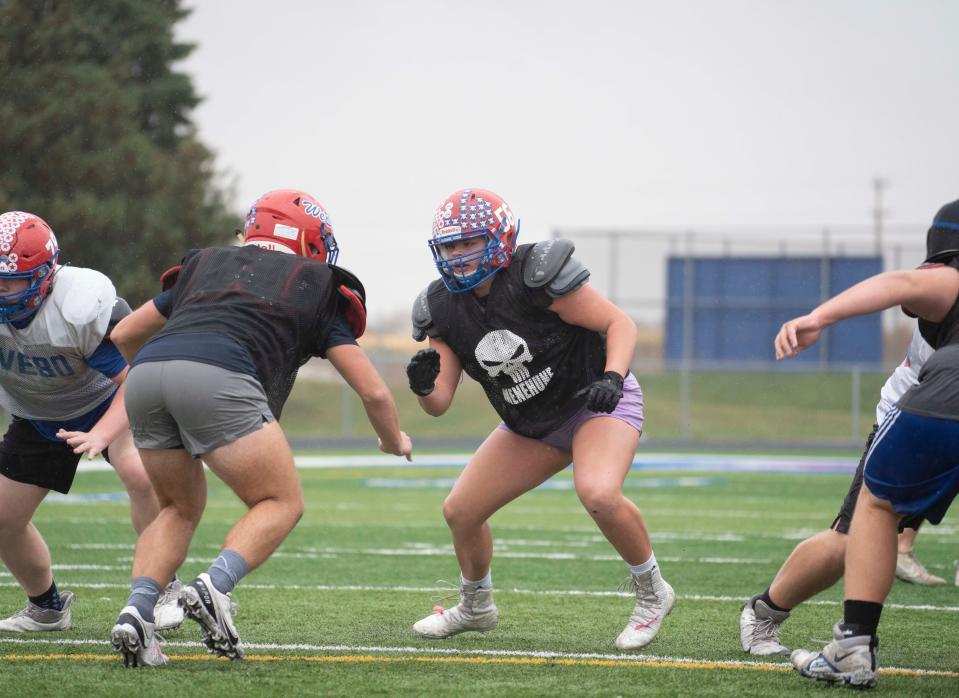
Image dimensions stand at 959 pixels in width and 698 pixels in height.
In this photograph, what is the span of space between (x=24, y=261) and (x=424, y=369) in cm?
158

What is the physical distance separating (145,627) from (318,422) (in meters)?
25.9

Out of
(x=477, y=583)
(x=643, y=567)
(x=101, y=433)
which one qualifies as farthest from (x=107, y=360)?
(x=643, y=567)

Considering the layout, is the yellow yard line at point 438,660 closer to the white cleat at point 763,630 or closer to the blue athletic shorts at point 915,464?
the white cleat at point 763,630

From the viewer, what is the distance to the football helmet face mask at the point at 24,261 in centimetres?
498

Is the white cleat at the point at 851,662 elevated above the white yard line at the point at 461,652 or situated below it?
above

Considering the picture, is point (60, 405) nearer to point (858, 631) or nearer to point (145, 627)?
point (145, 627)

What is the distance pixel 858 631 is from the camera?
420 centimetres

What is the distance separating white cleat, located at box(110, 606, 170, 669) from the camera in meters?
4.28

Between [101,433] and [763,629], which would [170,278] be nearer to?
[101,433]

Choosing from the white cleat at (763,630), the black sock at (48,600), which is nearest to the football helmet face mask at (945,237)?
the white cleat at (763,630)

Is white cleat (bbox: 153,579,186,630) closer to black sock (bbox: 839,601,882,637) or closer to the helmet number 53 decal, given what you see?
the helmet number 53 decal

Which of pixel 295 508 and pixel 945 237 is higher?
pixel 945 237

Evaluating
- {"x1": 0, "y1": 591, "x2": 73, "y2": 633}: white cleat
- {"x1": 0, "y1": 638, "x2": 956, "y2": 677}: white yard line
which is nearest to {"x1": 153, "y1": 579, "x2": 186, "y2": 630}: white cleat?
{"x1": 0, "y1": 638, "x2": 956, "y2": 677}: white yard line

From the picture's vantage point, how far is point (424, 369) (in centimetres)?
500
